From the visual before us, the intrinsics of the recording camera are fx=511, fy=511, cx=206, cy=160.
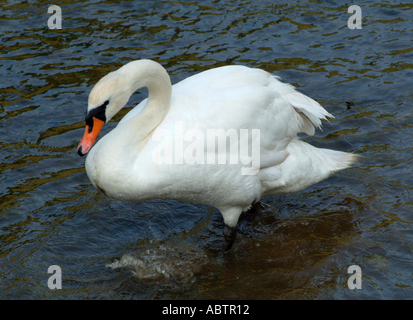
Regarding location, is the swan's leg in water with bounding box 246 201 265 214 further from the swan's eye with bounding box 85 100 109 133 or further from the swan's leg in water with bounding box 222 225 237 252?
the swan's eye with bounding box 85 100 109 133

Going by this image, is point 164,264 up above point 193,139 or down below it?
below

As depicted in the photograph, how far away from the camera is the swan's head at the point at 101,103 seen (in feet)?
15.1

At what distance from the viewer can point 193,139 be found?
4914 mm

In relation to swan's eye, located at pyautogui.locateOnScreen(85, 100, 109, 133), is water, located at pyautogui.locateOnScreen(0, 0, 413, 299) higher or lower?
lower

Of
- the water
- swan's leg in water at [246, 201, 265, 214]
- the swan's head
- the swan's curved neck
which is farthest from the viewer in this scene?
swan's leg in water at [246, 201, 265, 214]

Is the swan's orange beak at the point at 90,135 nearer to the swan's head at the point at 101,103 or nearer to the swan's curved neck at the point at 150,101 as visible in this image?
the swan's head at the point at 101,103

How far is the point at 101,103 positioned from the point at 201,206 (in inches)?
101

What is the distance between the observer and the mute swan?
4820 mm

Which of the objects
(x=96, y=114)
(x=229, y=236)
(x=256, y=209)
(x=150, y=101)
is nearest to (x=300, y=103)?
(x=256, y=209)

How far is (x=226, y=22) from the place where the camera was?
1024cm

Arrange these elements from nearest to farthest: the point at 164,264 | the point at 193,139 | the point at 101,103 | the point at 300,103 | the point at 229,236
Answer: the point at 101,103 → the point at 193,139 → the point at 164,264 → the point at 229,236 → the point at 300,103

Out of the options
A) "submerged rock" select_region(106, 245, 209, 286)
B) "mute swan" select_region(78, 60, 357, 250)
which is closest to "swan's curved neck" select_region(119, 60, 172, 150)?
"mute swan" select_region(78, 60, 357, 250)

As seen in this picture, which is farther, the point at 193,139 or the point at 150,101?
the point at 150,101

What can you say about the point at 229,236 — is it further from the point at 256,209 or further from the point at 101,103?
the point at 101,103
